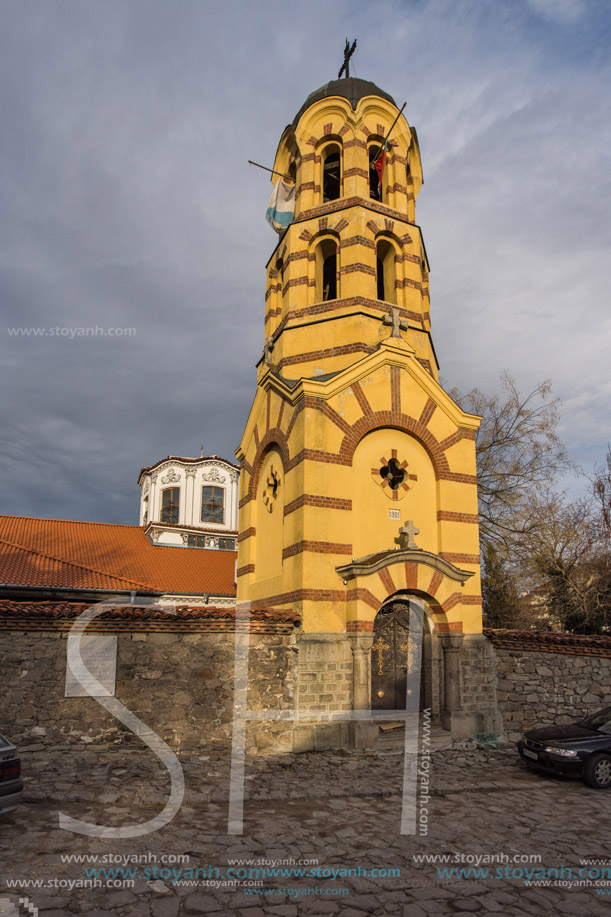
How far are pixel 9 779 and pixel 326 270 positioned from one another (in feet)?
44.8

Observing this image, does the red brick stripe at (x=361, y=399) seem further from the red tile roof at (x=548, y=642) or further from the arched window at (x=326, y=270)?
the red tile roof at (x=548, y=642)

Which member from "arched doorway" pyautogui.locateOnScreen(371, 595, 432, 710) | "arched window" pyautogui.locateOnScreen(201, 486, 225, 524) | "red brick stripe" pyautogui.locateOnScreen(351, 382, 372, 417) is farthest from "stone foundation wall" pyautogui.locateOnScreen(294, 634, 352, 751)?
"arched window" pyautogui.locateOnScreen(201, 486, 225, 524)

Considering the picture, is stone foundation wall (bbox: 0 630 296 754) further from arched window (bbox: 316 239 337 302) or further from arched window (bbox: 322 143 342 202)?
arched window (bbox: 322 143 342 202)

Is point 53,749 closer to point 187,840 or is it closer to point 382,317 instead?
point 187,840

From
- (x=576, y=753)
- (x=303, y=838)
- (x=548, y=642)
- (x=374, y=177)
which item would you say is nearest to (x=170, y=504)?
(x=374, y=177)

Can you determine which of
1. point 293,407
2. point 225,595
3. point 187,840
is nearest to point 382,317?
point 293,407

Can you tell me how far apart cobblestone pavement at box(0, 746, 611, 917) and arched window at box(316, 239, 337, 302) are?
430 inches

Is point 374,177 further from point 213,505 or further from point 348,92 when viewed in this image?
point 213,505

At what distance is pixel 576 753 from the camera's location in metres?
9.67

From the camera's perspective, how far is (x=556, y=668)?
13.3 metres

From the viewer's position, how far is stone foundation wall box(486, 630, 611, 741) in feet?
41.9

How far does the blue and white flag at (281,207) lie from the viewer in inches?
631

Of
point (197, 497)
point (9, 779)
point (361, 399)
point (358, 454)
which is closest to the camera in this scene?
point (9, 779)

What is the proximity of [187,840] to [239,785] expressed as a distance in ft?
7.69
